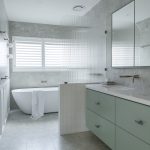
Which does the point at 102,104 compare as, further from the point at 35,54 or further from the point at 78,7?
the point at 35,54

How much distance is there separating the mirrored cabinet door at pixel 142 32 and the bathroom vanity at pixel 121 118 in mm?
456

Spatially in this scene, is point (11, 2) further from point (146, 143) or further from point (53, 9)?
point (146, 143)

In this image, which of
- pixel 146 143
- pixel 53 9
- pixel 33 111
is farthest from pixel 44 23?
pixel 146 143

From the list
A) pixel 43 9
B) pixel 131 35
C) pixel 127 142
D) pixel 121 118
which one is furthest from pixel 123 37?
pixel 43 9

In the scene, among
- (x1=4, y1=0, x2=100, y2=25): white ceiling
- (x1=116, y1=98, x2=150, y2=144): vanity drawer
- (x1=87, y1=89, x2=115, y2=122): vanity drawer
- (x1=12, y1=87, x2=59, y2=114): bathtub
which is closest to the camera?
(x1=116, y1=98, x2=150, y2=144): vanity drawer

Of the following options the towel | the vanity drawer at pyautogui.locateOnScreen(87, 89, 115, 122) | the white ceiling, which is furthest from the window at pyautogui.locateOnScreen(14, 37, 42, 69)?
the vanity drawer at pyautogui.locateOnScreen(87, 89, 115, 122)

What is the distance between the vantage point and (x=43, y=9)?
3371mm

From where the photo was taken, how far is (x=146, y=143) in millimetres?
1292

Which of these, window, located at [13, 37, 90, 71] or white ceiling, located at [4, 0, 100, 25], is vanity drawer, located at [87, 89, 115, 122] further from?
window, located at [13, 37, 90, 71]

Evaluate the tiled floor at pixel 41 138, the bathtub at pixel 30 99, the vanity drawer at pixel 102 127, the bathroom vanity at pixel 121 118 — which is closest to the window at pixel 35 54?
the bathtub at pixel 30 99

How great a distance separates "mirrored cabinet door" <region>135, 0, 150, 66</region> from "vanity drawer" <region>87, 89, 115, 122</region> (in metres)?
0.61

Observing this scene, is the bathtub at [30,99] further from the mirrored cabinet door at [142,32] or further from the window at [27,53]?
the mirrored cabinet door at [142,32]

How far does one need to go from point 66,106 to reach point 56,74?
79.0 inches

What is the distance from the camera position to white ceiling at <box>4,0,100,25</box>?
2971 millimetres
